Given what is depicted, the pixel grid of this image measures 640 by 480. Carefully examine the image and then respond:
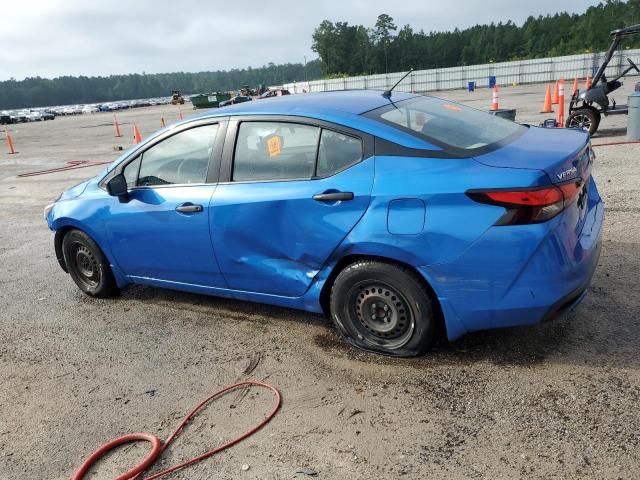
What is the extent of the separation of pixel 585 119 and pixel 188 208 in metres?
9.85

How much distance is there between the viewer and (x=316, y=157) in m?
3.41

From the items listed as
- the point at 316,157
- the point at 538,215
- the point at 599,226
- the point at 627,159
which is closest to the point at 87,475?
the point at 316,157

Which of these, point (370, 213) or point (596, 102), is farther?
point (596, 102)

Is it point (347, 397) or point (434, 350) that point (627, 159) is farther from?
point (347, 397)

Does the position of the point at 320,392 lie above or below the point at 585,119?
below

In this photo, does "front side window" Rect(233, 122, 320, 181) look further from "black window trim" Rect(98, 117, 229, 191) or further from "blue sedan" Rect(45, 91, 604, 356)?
"black window trim" Rect(98, 117, 229, 191)

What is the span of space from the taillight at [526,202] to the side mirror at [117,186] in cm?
273

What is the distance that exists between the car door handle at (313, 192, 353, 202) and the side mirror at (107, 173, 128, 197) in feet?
5.72

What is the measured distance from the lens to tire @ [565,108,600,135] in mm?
10836

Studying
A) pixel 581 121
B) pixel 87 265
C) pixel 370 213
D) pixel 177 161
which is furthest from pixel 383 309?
pixel 581 121

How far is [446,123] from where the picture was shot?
139 inches

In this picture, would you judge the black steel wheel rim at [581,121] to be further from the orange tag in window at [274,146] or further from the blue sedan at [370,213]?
the orange tag in window at [274,146]

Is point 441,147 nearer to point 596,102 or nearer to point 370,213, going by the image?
point 370,213

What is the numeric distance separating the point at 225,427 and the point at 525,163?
2175mm
